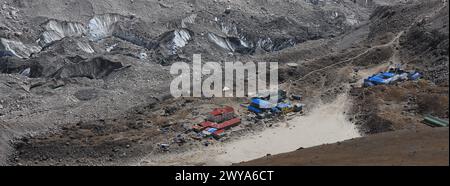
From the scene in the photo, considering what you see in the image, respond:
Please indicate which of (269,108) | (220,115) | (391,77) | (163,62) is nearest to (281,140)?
(269,108)

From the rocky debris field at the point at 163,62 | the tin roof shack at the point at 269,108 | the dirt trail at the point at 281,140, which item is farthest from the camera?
the tin roof shack at the point at 269,108

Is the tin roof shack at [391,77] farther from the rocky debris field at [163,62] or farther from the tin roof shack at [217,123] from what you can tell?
the tin roof shack at [217,123]

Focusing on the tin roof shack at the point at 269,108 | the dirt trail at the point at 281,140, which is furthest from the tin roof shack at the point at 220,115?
the dirt trail at the point at 281,140

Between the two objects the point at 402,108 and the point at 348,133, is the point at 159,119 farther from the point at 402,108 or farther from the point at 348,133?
the point at 402,108

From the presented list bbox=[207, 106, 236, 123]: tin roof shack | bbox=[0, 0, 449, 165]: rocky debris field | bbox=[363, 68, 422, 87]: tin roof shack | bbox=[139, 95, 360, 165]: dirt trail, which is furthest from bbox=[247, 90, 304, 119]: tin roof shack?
bbox=[363, 68, 422, 87]: tin roof shack

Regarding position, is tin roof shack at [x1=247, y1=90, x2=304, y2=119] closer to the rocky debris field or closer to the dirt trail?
the dirt trail

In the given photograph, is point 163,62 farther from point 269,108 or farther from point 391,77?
point 391,77
